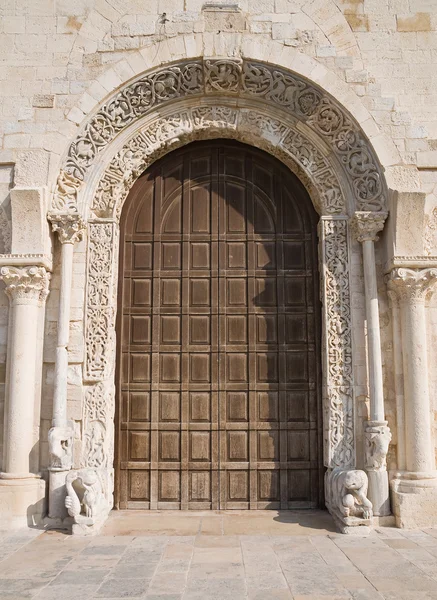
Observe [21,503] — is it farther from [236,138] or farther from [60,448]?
[236,138]

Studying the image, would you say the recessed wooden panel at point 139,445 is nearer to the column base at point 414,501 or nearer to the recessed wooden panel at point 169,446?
the recessed wooden panel at point 169,446

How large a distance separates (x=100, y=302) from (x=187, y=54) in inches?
130

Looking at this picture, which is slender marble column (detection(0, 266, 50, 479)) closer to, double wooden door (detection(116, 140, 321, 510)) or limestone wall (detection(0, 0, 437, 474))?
limestone wall (detection(0, 0, 437, 474))

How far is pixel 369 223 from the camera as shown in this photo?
6.87 meters

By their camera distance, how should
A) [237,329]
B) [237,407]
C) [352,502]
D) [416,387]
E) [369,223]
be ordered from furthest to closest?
[237,329] < [237,407] < [369,223] < [416,387] < [352,502]

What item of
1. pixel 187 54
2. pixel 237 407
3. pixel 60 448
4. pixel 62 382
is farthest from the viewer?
pixel 237 407

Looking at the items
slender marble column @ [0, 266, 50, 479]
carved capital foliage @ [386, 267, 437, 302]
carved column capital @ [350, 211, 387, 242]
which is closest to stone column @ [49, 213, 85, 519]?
slender marble column @ [0, 266, 50, 479]

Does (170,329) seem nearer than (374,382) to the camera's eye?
No

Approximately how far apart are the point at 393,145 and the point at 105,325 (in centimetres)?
419

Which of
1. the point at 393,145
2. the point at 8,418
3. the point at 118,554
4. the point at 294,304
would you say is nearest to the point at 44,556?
the point at 118,554

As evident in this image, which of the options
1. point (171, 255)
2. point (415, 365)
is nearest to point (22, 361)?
point (171, 255)

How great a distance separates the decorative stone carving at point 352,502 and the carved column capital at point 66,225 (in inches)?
166

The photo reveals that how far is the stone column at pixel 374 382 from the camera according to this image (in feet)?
20.8

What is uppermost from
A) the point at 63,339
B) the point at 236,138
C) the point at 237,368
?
the point at 236,138
